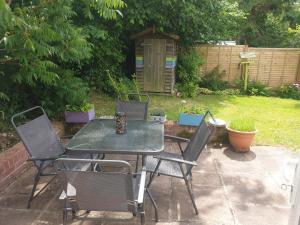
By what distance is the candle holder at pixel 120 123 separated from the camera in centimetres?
307

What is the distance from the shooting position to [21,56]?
2996 millimetres

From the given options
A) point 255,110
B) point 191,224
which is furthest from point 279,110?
point 191,224

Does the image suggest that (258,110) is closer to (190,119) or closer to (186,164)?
(190,119)

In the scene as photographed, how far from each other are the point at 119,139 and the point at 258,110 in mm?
5147

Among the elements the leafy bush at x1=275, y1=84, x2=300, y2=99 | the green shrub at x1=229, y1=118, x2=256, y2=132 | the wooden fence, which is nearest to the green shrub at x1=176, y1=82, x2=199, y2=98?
the wooden fence

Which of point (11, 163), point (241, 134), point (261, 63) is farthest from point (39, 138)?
point (261, 63)

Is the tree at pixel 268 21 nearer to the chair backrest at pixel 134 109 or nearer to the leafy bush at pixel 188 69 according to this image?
the leafy bush at pixel 188 69

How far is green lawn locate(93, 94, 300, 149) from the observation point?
517 cm

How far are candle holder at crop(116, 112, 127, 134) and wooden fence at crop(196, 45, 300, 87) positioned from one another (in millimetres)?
6832

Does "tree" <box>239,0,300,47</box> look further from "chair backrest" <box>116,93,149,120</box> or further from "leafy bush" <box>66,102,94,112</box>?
"chair backrest" <box>116,93,149,120</box>

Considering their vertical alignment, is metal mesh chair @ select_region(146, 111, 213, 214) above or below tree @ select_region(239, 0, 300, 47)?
below

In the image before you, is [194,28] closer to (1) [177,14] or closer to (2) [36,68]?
(1) [177,14]

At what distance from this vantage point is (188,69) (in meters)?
8.71

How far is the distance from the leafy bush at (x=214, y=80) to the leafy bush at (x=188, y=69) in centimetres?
41
